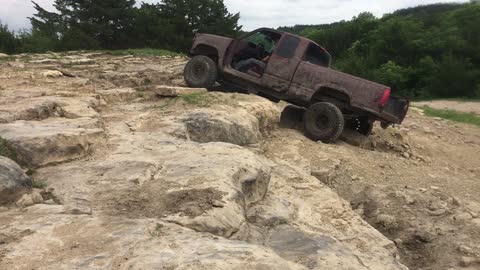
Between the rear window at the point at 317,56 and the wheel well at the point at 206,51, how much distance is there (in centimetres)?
183

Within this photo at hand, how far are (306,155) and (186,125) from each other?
6.56 feet

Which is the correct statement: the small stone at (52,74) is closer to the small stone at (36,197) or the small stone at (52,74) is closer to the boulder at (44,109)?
the boulder at (44,109)

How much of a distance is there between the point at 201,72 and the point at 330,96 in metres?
2.56

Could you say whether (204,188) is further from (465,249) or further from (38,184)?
(465,249)

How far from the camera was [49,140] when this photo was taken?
5.00 metres

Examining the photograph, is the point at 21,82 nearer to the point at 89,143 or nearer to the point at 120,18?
the point at 89,143

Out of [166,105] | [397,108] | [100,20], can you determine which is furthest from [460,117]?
[100,20]

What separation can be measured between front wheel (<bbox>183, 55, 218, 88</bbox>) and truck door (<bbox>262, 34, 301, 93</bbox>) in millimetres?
1097

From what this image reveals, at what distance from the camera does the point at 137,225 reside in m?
3.53

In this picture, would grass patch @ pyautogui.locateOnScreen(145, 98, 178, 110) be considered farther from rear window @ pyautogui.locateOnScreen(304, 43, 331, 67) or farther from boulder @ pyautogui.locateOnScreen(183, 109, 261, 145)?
rear window @ pyautogui.locateOnScreen(304, 43, 331, 67)

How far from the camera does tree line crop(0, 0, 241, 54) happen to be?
105 feet

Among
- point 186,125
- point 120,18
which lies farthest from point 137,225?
point 120,18

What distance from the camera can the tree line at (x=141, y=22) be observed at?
31.9 m

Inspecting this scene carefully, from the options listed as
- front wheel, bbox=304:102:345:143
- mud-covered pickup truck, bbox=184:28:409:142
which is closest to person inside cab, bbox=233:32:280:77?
mud-covered pickup truck, bbox=184:28:409:142
